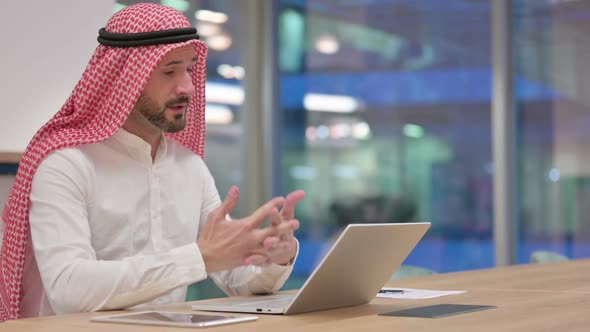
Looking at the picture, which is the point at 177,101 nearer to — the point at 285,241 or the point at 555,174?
the point at 285,241

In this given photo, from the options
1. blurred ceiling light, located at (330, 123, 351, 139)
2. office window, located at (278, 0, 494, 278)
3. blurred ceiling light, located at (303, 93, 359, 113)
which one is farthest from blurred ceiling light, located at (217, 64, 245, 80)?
blurred ceiling light, located at (330, 123, 351, 139)

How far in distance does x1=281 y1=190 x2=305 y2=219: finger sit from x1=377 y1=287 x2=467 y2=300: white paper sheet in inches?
13.7

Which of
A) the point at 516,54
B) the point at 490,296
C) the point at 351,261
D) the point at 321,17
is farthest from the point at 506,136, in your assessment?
the point at 351,261

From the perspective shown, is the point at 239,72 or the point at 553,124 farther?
the point at 239,72

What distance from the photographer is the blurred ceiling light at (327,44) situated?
23.6ft

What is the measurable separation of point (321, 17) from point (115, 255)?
16.2 ft

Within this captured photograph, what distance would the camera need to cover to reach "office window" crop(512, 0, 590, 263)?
648 centimetres

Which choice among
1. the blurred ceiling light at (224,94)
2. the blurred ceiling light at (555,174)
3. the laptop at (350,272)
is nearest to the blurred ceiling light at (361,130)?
the blurred ceiling light at (224,94)

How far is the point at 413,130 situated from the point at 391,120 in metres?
0.18

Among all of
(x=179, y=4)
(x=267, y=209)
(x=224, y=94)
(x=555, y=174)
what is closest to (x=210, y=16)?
(x=179, y=4)

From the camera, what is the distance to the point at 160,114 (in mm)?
2588

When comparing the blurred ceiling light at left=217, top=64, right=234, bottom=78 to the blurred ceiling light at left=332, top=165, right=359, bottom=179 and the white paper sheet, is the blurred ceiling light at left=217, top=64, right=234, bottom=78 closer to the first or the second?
the blurred ceiling light at left=332, top=165, right=359, bottom=179

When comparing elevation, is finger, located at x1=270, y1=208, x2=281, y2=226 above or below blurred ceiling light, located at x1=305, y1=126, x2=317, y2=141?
above

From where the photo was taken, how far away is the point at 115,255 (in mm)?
2506
